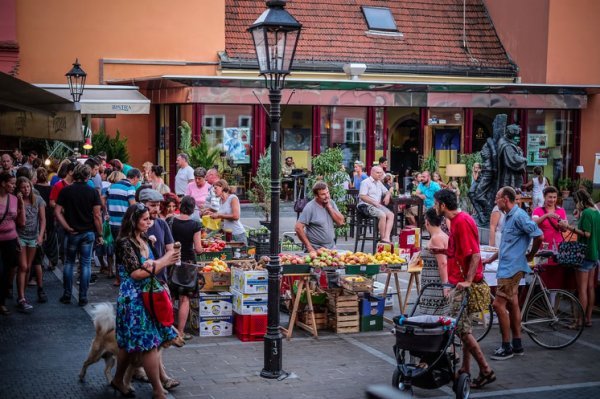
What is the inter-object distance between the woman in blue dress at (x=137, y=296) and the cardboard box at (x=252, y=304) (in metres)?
2.93

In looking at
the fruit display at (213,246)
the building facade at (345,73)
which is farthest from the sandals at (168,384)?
the building facade at (345,73)

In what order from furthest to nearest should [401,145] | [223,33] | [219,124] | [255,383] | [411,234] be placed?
[401,145], [223,33], [219,124], [411,234], [255,383]

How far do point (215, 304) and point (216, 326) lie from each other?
0.97 feet

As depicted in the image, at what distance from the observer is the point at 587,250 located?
11820 millimetres

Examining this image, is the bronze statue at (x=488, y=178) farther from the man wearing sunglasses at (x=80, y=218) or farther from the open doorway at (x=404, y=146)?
the open doorway at (x=404, y=146)

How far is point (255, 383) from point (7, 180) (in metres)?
4.94

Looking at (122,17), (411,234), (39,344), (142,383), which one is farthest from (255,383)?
(122,17)

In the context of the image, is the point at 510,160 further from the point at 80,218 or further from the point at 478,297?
the point at 80,218

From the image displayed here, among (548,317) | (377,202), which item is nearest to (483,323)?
(548,317)

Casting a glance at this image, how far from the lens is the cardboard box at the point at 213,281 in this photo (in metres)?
11.1

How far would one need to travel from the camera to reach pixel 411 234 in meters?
14.6

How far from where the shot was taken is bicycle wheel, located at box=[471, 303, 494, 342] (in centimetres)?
1097

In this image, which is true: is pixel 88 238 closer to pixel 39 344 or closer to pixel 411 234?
pixel 39 344

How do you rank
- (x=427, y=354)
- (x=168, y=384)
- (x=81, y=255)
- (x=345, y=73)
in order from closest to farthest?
(x=427, y=354) → (x=168, y=384) → (x=81, y=255) → (x=345, y=73)
